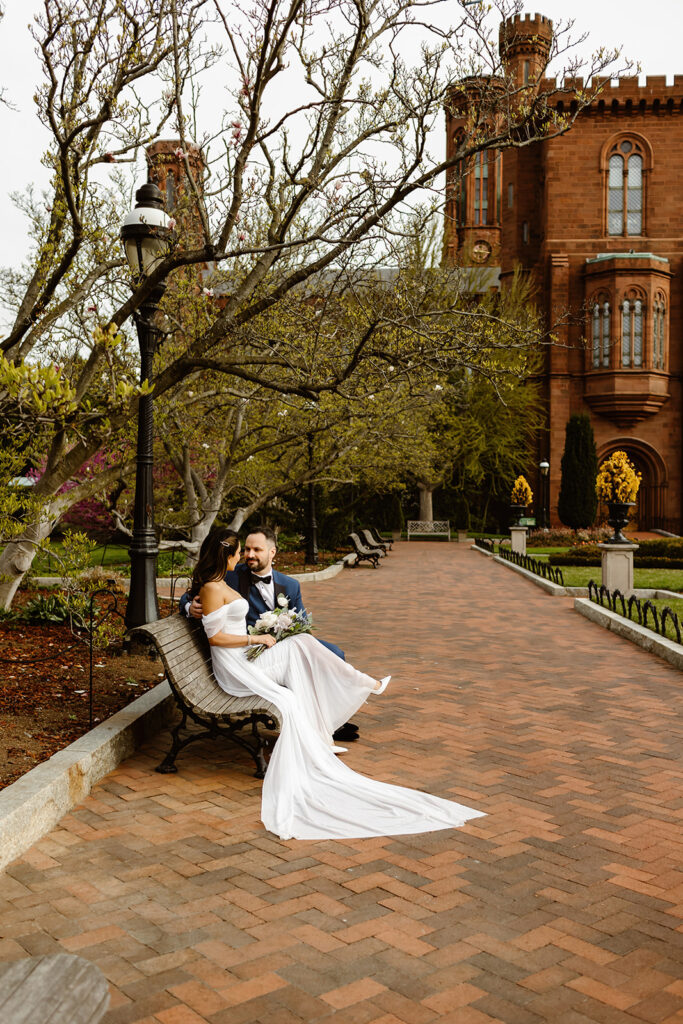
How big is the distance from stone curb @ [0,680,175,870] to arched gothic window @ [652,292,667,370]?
1449 inches

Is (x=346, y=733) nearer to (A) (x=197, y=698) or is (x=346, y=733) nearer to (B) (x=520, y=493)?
(A) (x=197, y=698)

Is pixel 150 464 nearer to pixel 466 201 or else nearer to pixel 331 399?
pixel 331 399

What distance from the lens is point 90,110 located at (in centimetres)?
876

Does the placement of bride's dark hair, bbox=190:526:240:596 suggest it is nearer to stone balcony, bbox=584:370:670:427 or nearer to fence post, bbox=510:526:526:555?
fence post, bbox=510:526:526:555

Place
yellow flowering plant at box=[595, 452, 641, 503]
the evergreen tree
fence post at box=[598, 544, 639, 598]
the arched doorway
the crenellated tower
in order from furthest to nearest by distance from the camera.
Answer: the arched doorway < the evergreen tree < yellow flowering plant at box=[595, 452, 641, 503] < fence post at box=[598, 544, 639, 598] < the crenellated tower

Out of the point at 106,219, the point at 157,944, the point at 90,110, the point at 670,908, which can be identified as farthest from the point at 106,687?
the point at 106,219

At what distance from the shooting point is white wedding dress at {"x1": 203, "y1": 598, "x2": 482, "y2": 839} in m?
4.62

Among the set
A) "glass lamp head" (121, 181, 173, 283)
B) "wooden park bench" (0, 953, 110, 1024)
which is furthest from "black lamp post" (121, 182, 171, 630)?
"wooden park bench" (0, 953, 110, 1024)

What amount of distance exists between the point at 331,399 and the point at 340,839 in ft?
39.9

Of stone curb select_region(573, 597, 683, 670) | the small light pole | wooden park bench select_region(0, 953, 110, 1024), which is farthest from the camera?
the small light pole

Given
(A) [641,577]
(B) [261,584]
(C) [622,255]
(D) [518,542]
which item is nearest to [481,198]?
(C) [622,255]

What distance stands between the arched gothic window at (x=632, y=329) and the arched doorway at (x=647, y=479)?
3480 millimetres

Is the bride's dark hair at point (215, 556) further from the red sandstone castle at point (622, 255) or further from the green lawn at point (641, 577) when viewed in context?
the red sandstone castle at point (622, 255)

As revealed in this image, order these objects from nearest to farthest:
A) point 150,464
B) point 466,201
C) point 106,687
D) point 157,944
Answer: point 157,944 < point 106,687 < point 150,464 < point 466,201
